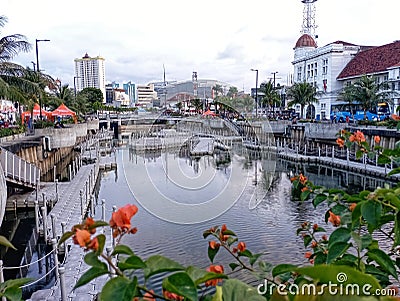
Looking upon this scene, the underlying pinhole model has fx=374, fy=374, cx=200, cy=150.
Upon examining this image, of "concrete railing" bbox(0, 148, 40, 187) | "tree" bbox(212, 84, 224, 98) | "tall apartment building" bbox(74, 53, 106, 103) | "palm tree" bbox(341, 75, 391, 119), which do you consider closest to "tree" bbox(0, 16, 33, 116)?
"concrete railing" bbox(0, 148, 40, 187)

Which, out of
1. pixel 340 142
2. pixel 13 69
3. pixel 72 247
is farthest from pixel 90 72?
pixel 340 142

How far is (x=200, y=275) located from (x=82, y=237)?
1.35ft

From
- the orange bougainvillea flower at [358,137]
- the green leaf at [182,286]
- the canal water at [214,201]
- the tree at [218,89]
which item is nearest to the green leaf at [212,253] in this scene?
the green leaf at [182,286]

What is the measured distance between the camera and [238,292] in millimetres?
1152

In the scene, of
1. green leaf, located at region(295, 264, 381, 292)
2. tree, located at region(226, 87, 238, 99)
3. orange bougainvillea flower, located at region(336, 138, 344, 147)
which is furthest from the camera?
tree, located at region(226, 87, 238, 99)

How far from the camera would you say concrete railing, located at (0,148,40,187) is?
1298 cm

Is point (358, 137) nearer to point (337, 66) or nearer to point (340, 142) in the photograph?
point (340, 142)

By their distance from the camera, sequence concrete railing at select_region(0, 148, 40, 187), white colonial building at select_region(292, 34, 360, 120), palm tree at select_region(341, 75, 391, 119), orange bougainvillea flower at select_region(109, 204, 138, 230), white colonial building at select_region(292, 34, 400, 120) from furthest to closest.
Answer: white colonial building at select_region(292, 34, 360, 120) → white colonial building at select_region(292, 34, 400, 120) → palm tree at select_region(341, 75, 391, 119) → concrete railing at select_region(0, 148, 40, 187) → orange bougainvillea flower at select_region(109, 204, 138, 230)

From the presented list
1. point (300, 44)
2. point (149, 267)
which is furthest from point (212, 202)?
point (300, 44)

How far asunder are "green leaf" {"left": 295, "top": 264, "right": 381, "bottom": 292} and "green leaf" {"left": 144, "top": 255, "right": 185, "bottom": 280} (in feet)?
1.32

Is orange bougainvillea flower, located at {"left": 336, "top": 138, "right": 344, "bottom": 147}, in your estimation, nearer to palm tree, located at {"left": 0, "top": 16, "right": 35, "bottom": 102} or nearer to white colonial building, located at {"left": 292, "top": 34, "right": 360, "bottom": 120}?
palm tree, located at {"left": 0, "top": 16, "right": 35, "bottom": 102}

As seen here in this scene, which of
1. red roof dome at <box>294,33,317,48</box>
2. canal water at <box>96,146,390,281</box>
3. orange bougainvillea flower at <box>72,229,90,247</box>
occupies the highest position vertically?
red roof dome at <box>294,33,317,48</box>

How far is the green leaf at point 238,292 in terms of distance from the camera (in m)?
1.14

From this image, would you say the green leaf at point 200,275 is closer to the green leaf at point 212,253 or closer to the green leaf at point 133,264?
the green leaf at point 133,264
